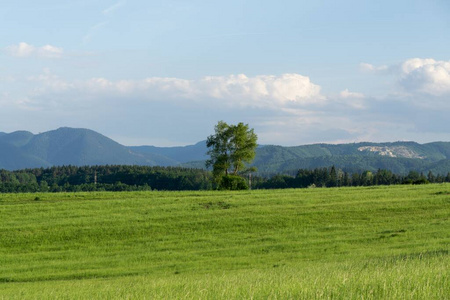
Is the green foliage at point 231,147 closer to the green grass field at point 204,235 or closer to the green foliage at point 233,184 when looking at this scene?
the green foliage at point 233,184

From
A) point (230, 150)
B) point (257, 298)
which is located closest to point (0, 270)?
point (257, 298)

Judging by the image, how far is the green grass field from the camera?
79.7ft

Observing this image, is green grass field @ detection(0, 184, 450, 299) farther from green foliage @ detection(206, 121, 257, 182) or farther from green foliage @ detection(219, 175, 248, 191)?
green foliage @ detection(206, 121, 257, 182)

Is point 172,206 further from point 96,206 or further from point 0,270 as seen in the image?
point 0,270

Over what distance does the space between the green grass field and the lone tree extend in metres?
35.2

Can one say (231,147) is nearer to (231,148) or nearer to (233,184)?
(231,148)

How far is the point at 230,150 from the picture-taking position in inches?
3728

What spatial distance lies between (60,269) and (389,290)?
2296cm

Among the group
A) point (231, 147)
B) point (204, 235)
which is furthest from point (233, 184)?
point (204, 235)

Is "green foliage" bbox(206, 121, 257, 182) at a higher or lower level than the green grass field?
higher

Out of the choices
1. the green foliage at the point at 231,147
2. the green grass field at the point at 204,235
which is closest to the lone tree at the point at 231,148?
the green foliage at the point at 231,147

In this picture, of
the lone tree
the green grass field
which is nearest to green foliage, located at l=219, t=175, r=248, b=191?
the lone tree

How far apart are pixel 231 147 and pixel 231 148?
184mm

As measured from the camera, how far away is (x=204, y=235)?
→ 3778 cm
